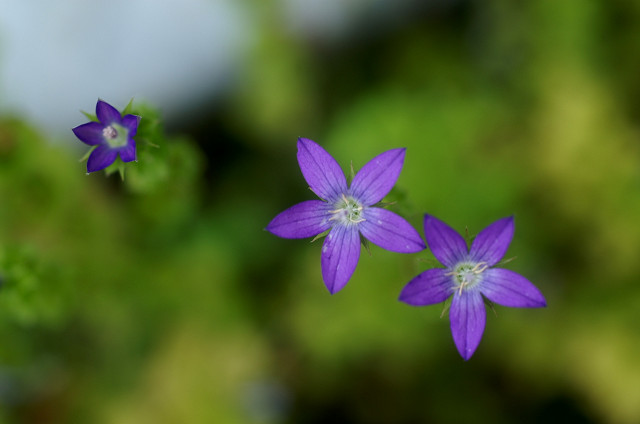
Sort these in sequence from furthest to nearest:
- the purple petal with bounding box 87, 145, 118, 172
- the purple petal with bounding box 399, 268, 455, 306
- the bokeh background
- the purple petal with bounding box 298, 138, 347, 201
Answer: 1. the bokeh background
2. the purple petal with bounding box 87, 145, 118, 172
3. the purple petal with bounding box 298, 138, 347, 201
4. the purple petal with bounding box 399, 268, 455, 306

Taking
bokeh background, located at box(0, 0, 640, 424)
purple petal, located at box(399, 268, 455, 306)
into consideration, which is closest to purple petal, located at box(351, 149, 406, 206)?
purple petal, located at box(399, 268, 455, 306)

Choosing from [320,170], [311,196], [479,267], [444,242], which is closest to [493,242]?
[479,267]

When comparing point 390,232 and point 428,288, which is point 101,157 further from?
point 428,288

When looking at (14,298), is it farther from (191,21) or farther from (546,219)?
(546,219)

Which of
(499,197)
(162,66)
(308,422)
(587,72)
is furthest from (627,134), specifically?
(162,66)

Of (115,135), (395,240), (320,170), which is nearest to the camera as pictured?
(395,240)

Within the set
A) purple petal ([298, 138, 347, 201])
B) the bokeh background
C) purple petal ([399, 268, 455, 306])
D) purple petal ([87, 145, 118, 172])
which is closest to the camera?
purple petal ([399, 268, 455, 306])

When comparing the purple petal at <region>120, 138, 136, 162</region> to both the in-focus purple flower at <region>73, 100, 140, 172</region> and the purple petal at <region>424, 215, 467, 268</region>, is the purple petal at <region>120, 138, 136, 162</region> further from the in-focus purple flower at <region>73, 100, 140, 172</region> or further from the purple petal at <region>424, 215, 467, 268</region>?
the purple petal at <region>424, 215, 467, 268</region>
